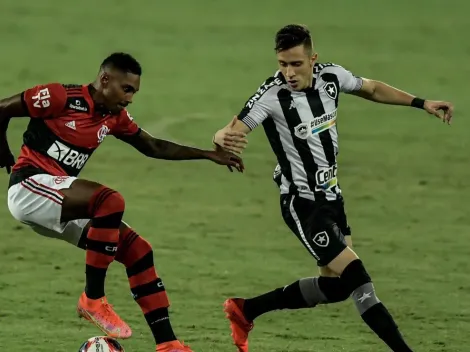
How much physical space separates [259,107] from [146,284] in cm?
141

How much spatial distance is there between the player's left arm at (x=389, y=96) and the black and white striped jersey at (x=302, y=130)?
0.82 ft

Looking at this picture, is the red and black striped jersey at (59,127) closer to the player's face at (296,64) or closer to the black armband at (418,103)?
the player's face at (296,64)

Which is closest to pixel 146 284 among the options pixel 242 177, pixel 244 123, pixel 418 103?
pixel 244 123

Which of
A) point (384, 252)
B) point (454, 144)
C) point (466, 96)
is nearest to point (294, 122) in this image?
point (384, 252)

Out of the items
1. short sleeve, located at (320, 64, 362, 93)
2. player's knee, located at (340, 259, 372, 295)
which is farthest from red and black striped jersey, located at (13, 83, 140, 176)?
player's knee, located at (340, 259, 372, 295)

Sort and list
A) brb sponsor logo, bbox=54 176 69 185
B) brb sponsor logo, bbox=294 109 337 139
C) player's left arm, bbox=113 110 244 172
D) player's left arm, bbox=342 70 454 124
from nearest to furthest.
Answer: brb sponsor logo, bbox=54 176 69 185 → brb sponsor logo, bbox=294 109 337 139 → player's left arm, bbox=113 110 244 172 → player's left arm, bbox=342 70 454 124

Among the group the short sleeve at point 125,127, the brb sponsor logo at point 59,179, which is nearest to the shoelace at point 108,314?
the brb sponsor logo at point 59,179

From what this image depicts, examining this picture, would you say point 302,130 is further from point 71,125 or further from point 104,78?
point 71,125

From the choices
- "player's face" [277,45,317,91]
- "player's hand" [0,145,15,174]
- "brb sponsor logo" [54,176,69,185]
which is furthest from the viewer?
"player's hand" [0,145,15,174]

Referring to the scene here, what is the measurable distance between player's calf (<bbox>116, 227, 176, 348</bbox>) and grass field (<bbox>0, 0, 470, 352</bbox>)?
621 mm

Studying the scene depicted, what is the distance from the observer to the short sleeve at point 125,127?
8.69 meters

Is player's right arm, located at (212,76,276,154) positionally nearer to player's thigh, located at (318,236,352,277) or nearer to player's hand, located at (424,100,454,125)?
player's thigh, located at (318,236,352,277)

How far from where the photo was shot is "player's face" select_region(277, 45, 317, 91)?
8375 millimetres

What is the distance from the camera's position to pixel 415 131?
1619cm
